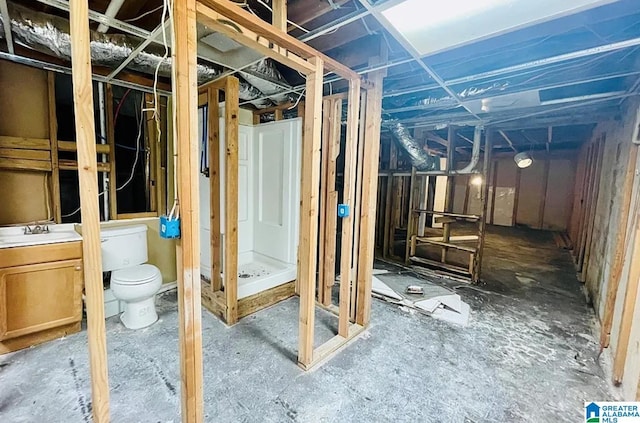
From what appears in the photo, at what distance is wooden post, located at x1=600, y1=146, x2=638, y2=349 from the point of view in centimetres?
214

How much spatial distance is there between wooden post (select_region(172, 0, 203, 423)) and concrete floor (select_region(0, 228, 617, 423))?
1.40 feet

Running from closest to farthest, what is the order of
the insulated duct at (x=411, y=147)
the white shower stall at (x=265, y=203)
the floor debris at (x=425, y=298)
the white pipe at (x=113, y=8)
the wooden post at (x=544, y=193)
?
the white pipe at (x=113, y=8), the floor debris at (x=425, y=298), the white shower stall at (x=265, y=203), the insulated duct at (x=411, y=147), the wooden post at (x=544, y=193)

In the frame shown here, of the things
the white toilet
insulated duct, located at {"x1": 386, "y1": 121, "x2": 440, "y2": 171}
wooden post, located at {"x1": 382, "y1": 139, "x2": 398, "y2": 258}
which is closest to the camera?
the white toilet

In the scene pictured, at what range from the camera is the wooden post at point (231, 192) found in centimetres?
231

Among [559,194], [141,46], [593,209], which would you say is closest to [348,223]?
[141,46]

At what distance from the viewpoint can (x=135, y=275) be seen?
90.6 inches

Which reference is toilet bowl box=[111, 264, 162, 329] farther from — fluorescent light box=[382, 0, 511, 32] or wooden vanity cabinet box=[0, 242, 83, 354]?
fluorescent light box=[382, 0, 511, 32]

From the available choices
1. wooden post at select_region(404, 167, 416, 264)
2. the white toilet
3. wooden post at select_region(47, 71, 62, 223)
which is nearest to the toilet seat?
the white toilet

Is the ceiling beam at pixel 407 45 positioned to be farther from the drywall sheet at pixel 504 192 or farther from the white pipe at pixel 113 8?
the drywall sheet at pixel 504 192

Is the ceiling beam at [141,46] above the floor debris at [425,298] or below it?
above

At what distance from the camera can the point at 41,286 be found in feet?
6.66

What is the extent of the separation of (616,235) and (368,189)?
2.20m

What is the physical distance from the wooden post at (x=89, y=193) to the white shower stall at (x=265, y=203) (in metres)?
1.64
